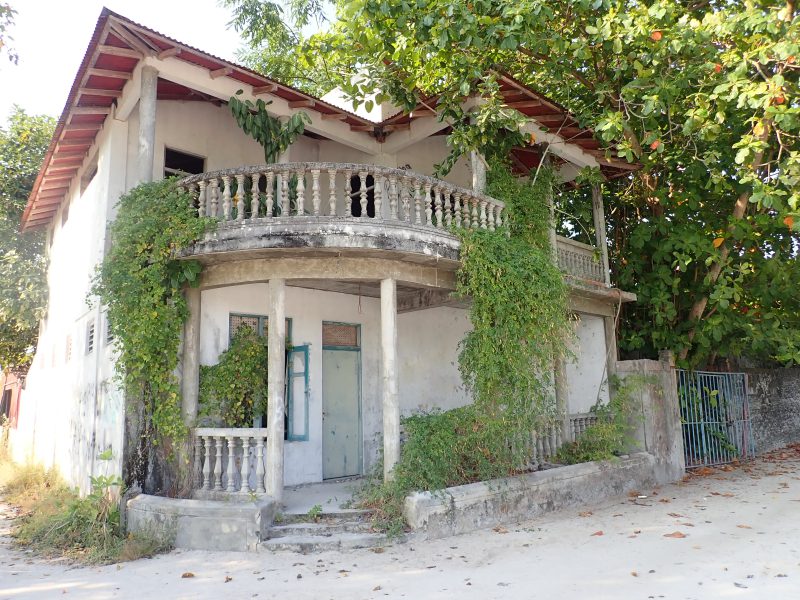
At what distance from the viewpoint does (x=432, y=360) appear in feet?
38.7

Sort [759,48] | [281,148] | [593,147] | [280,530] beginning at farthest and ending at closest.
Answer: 1. [593,147]
2. [281,148]
3. [759,48]
4. [280,530]

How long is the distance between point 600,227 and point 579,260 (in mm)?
1129

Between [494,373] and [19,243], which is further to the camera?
[19,243]

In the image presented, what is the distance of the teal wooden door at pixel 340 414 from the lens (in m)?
9.88

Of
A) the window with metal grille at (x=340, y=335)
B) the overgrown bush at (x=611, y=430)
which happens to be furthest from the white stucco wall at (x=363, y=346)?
the overgrown bush at (x=611, y=430)

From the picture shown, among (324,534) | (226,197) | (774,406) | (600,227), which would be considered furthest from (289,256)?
(774,406)

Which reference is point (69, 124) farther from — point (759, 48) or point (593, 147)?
point (759, 48)

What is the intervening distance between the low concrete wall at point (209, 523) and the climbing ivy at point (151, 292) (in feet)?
3.44

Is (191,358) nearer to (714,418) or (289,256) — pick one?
(289,256)

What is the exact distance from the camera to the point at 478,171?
9.38 metres

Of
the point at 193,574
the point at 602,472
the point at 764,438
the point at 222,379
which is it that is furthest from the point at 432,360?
the point at 764,438

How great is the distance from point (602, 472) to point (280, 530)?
496 centimetres

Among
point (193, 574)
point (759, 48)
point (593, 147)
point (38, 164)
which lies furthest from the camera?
point (38, 164)

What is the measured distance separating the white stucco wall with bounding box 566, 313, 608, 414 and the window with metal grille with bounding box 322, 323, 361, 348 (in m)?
4.14
